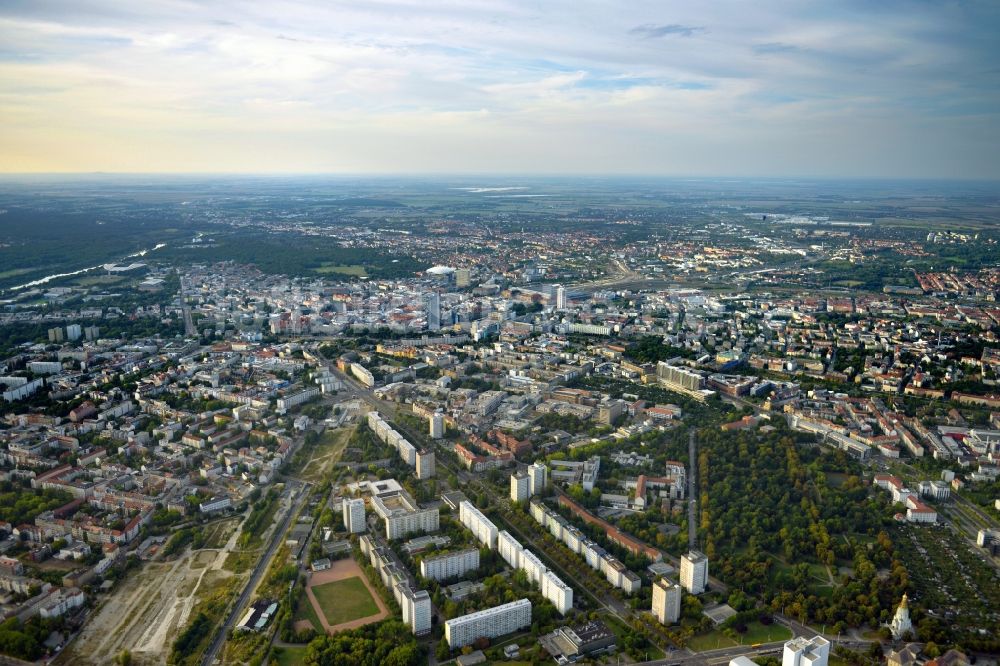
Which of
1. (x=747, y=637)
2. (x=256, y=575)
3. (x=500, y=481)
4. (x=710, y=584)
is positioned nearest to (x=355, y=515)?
(x=256, y=575)

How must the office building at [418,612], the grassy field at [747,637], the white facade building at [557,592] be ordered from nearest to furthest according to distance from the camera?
the grassy field at [747,637] < the office building at [418,612] < the white facade building at [557,592]

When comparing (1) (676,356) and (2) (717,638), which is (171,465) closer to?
(2) (717,638)

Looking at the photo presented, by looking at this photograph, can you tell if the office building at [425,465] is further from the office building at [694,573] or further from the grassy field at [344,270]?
the grassy field at [344,270]

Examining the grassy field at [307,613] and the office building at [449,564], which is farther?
the office building at [449,564]

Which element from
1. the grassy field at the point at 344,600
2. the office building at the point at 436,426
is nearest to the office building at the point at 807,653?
the grassy field at the point at 344,600

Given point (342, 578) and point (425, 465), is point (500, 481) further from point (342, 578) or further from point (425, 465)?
point (342, 578)

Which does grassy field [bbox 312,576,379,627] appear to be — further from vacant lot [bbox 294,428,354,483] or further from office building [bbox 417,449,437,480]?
vacant lot [bbox 294,428,354,483]

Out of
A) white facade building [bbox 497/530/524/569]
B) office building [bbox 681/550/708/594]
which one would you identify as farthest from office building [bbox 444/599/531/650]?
office building [bbox 681/550/708/594]
